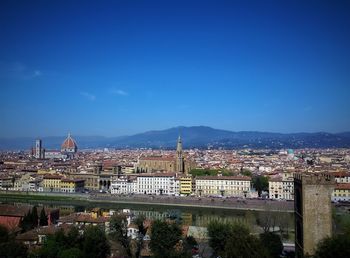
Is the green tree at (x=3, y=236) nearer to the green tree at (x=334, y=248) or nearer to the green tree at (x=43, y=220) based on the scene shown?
the green tree at (x=43, y=220)

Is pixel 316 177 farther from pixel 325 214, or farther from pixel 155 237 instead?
pixel 155 237

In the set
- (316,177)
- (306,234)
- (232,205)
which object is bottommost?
(232,205)

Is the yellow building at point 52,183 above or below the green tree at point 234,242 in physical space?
below

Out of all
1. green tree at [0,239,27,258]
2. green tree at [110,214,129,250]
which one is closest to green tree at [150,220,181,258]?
green tree at [110,214,129,250]

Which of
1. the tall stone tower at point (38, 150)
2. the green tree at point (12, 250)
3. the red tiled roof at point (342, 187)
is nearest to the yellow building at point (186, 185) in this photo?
the red tiled roof at point (342, 187)

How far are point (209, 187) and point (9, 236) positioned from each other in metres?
29.3

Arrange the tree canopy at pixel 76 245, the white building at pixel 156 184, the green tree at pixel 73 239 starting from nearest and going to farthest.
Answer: the tree canopy at pixel 76 245
the green tree at pixel 73 239
the white building at pixel 156 184

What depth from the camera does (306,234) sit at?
13.6 meters

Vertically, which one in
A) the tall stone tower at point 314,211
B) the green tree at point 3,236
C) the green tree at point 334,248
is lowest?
the green tree at point 3,236

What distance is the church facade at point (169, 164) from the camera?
5819 cm

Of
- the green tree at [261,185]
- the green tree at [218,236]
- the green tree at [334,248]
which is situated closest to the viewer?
the green tree at [334,248]

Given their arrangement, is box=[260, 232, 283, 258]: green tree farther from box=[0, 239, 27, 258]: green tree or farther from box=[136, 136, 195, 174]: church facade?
box=[136, 136, 195, 174]: church facade

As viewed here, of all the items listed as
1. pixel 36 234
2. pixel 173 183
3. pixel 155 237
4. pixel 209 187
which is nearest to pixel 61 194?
pixel 173 183

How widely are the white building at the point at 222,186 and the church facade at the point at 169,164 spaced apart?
34.0 ft
